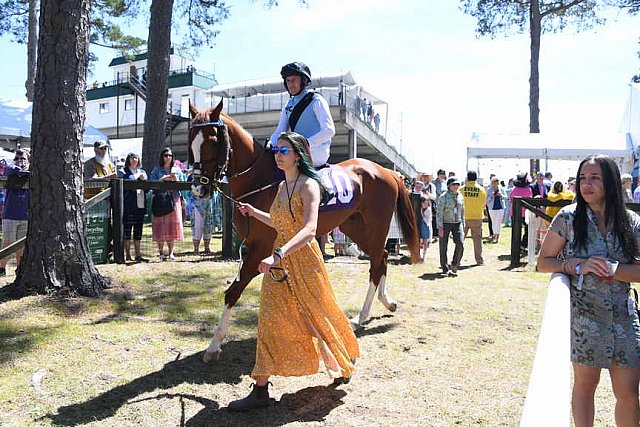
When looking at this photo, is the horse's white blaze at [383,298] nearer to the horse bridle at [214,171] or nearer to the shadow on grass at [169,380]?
the shadow on grass at [169,380]

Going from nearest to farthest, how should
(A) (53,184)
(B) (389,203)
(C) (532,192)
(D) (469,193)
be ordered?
1. (A) (53,184)
2. (B) (389,203)
3. (D) (469,193)
4. (C) (532,192)

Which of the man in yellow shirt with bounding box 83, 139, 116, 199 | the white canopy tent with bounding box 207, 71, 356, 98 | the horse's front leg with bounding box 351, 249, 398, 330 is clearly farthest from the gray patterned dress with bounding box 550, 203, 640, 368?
the white canopy tent with bounding box 207, 71, 356, 98

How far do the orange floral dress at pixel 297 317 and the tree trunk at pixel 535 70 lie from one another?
75.4 ft

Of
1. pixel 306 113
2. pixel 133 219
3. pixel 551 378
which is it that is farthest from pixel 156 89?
pixel 551 378

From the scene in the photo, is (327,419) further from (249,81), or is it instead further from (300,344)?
(249,81)

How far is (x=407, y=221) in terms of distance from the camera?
7.22m

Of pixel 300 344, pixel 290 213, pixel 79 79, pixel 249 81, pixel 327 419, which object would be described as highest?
pixel 249 81

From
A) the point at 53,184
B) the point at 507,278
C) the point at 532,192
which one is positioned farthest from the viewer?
the point at 532,192

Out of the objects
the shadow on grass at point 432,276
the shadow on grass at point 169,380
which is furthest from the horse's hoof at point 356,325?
the shadow on grass at point 432,276

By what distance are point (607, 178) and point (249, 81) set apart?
34.9m

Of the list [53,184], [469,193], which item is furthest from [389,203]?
[469,193]

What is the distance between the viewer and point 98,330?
5199 mm

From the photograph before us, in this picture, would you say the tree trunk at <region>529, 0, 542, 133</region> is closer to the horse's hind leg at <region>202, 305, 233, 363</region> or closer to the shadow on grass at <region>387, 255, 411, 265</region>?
the shadow on grass at <region>387, 255, 411, 265</region>

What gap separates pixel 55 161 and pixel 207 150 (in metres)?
2.32
